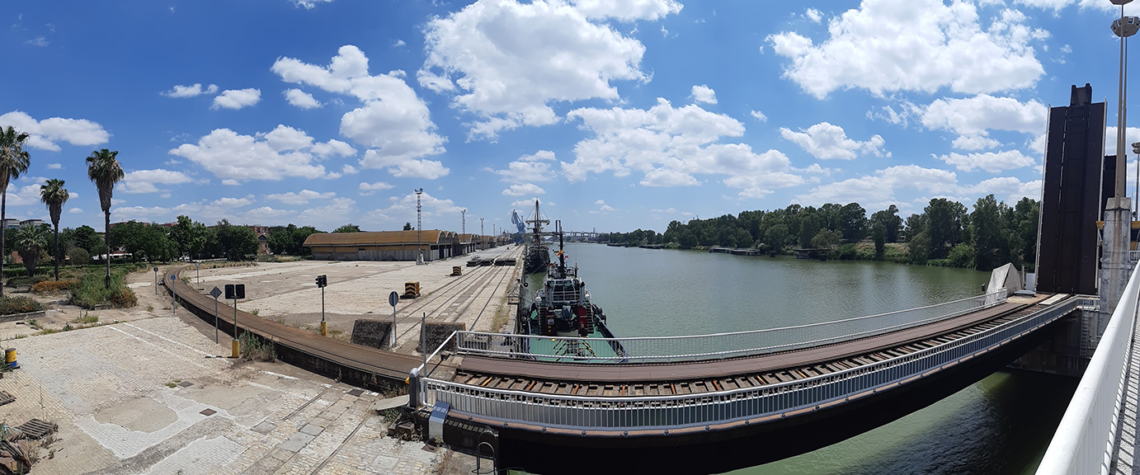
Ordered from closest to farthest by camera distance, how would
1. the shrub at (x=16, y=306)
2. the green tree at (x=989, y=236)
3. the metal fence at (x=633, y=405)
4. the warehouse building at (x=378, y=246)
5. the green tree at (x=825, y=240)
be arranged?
the metal fence at (x=633, y=405) → the shrub at (x=16, y=306) → the green tree at (x=989, y=236) → the warehouse building at (x=378, y=246) → the green tree at (x=825, y=240)

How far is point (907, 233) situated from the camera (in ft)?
327

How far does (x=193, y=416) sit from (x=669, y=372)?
1024 centimetres

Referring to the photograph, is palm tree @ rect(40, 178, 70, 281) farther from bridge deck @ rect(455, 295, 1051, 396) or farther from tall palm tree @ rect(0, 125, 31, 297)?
bridge deck @ rect(455, 295, 1051, 396)

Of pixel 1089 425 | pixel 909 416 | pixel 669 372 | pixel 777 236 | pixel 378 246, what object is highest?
pixel 777 236

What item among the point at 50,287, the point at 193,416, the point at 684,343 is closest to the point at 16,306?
the point at 50,287

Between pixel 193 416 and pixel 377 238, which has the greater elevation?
pixel 377 238

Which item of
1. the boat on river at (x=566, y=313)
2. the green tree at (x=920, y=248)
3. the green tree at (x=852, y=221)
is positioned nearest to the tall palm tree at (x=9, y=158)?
the boat on river at (x=566, y=313)

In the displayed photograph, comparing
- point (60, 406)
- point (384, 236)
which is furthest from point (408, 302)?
point (384, 236)

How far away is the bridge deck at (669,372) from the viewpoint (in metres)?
9.48

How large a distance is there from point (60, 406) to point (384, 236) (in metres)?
76.8

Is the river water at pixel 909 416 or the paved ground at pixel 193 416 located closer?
the paved ground at pixel 193 416

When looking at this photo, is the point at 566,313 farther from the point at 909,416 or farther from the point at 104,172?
the point at 104,172

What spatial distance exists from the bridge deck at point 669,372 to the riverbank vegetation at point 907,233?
6000 centimetres

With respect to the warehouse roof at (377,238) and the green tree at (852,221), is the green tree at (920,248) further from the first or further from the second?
the warehouse roof at (377,238)
